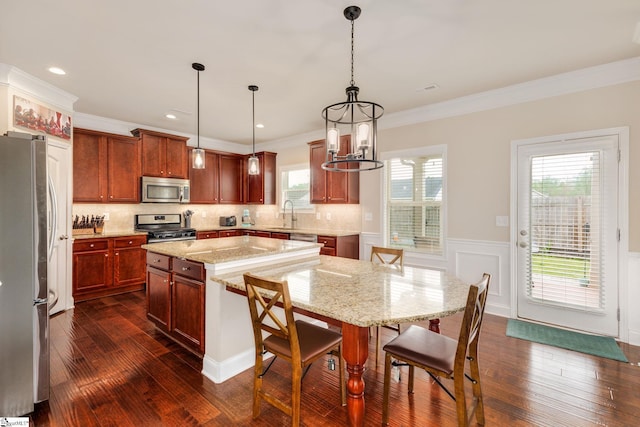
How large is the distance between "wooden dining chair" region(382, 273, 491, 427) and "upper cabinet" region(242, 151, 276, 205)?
15.6 ft

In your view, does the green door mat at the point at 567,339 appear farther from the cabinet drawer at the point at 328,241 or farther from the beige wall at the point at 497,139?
the cabinet drawer at the point at 328,241

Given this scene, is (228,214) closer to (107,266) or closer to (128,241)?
(128,241)

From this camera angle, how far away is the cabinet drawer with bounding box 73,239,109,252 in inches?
162

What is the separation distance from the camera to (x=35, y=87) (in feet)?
11.1

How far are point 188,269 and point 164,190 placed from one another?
320 cm

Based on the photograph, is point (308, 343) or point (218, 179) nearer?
point (308, 343)

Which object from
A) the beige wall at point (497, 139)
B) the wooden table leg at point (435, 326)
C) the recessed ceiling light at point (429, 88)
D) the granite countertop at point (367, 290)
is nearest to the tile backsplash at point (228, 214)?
the beige wall at point (497, 139)

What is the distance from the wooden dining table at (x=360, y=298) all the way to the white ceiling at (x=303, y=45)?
1.93 metres

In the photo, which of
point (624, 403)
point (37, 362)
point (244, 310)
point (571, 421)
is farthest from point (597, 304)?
point (37, 362)

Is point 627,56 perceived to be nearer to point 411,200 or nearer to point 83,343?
point 411,200

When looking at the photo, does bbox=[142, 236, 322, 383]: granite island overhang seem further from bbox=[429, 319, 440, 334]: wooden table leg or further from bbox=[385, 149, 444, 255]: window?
bbox=[385, 149, 444, 255]: window

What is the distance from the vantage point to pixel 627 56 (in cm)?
279

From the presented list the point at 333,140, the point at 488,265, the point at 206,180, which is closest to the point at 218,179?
the point at 206,180

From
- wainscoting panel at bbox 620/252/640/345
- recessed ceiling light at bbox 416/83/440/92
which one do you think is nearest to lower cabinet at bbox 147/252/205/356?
recessed ceiling light at bbox 416/83/440/92
